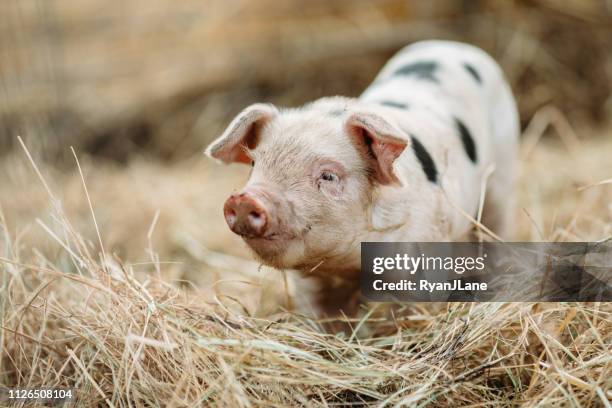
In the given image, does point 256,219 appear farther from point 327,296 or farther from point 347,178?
point 327,296

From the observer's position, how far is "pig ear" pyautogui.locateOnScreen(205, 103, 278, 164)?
3049mm

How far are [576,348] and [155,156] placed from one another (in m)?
5.31

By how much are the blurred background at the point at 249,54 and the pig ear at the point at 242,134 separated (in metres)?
3.93

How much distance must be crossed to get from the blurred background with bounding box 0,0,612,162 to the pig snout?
4566 millimetres

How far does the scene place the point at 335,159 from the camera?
9.50 feet

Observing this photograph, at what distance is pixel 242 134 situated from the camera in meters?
3.06

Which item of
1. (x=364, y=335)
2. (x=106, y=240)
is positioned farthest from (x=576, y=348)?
(x=106, y=240)

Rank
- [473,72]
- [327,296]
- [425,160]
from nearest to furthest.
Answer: [425,160], [327,296], [473,72]

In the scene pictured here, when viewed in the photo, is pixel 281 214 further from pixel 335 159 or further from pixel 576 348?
pixel 576 348

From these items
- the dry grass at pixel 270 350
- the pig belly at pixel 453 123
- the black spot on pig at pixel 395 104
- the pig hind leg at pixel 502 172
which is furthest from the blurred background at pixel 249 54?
the dry grass at pixel 270 350

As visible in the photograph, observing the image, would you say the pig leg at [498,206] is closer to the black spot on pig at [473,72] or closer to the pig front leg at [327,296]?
the black spot on pig at [473,72]

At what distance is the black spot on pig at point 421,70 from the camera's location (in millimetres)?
4066

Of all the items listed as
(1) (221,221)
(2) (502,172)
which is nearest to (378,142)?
(2) (502,172)

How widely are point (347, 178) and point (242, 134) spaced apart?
0.51 meters
